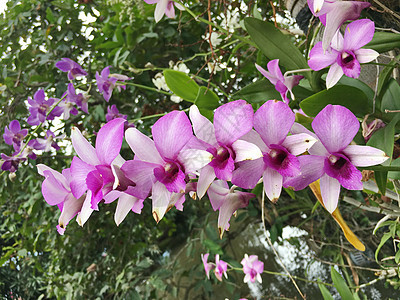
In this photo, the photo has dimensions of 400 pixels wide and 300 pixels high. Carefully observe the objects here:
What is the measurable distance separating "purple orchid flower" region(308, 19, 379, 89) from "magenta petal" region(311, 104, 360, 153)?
0.41ft

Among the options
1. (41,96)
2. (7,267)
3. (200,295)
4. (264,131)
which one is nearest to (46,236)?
(7,267)

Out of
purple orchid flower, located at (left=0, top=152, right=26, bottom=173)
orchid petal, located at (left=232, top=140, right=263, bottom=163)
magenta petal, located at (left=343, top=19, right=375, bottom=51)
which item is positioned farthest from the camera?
purple orchid flower, located at (left=0, top=152, right=26, bottom=173)

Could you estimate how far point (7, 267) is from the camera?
5.92 feet

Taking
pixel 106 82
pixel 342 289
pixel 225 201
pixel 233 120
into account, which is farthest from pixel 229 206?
pixel 106 82

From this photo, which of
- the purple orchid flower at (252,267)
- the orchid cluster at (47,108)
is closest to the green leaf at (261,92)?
the orchid cluster at (47,108)

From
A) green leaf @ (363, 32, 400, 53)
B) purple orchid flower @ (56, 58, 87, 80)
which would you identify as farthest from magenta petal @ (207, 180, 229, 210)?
purple orchid flower @ (56, 58, 87, 80)

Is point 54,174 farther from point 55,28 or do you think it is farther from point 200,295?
point 200,295

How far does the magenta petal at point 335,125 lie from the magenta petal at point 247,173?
4cm

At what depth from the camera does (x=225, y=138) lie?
9.1 inches

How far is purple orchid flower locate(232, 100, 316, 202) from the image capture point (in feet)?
0.74

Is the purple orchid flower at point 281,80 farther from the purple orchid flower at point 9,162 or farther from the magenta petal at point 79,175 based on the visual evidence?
the purple orchid flower at point 9,162

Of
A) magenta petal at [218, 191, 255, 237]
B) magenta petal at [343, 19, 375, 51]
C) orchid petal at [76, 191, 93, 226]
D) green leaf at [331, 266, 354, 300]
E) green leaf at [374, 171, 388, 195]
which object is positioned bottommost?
green leaf at [331, 266, 354, 300]

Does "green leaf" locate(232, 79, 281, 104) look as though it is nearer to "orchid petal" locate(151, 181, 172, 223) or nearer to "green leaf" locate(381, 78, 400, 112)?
"green leaf" locate(381, 78, 400, 112)

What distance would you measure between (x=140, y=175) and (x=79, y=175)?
0.16 ft
